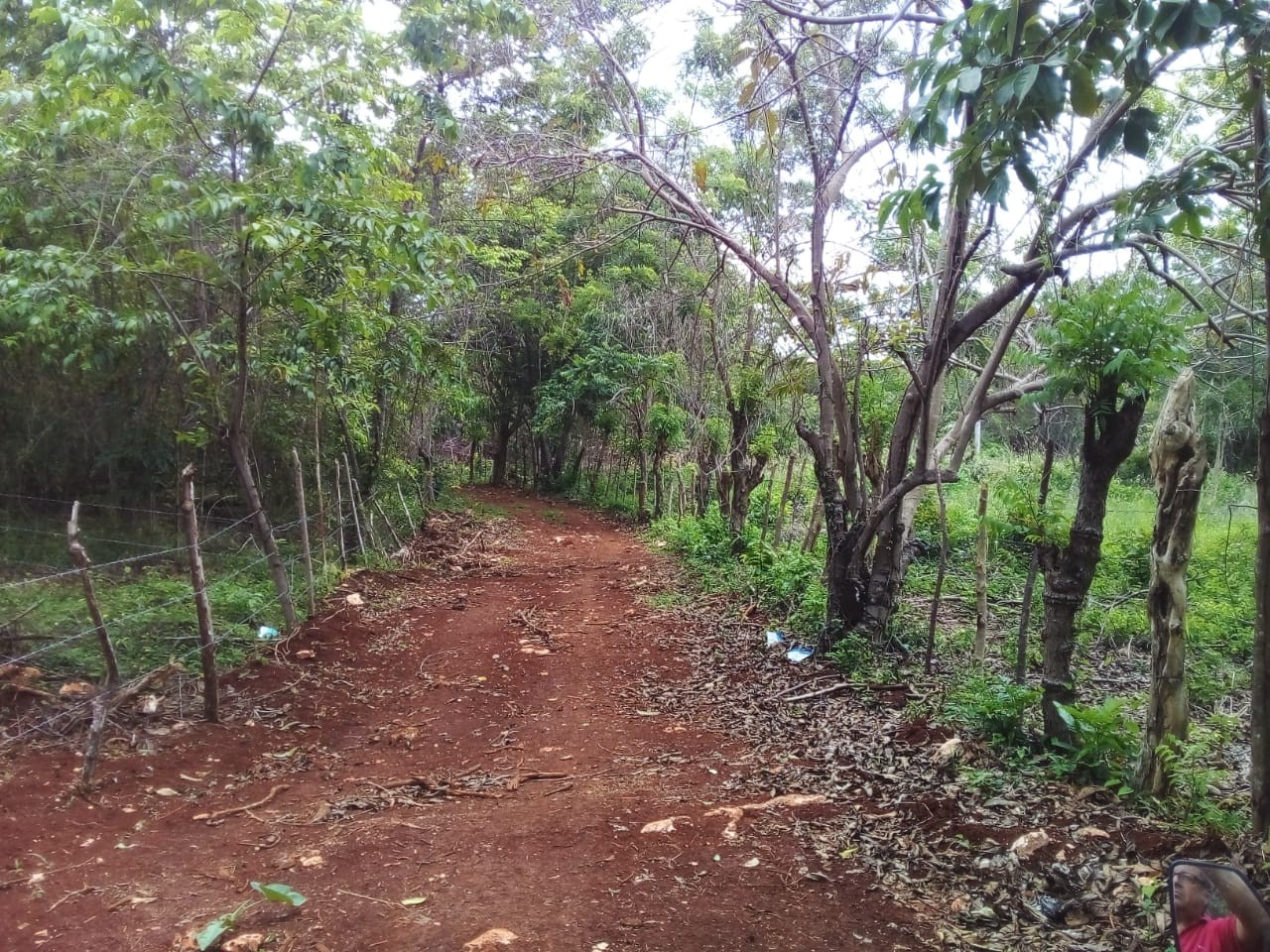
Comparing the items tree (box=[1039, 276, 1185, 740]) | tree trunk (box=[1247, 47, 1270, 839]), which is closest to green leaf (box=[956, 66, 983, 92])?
tree trunk (box=[1247, 47, 1270, 839])

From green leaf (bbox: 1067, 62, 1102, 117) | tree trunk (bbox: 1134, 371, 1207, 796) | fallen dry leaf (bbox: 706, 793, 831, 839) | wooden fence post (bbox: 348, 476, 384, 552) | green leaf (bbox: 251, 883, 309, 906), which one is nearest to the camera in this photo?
green leaf (bbox: 1067, 62, 1102, 117)

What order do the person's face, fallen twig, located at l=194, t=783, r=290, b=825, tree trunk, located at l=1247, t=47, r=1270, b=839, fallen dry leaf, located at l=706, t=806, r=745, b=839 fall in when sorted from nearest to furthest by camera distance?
1. the person's face
2. tree trunk, located at l=1247, t=47, r=1270, b=839
3. fallen dry leaf, located at l=706, t=806, r=745, b=839
4. fallen twig, located at l=194, t=783, r=290, b=825

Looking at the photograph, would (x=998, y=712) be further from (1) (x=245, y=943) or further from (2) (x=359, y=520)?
(2) (x=359, y=520)

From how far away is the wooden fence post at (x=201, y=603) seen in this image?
4.95 m

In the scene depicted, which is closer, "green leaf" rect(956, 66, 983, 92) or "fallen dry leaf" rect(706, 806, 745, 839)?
"green leaf" rect(956, 66, 983, 92)

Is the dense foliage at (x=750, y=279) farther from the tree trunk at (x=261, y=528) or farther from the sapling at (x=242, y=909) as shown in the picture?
the sapling at (x=242, y=909)

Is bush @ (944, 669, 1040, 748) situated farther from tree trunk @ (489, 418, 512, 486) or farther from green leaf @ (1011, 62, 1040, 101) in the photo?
tree trunk @ (489, 418, 512, 486)

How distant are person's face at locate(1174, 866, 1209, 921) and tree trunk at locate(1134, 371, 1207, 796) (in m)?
1.72

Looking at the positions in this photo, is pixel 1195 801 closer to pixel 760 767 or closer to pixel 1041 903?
pixel 1041 903

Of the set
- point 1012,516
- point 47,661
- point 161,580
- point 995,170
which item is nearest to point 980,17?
point 995,170

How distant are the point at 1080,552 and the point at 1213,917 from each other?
94.6 inches

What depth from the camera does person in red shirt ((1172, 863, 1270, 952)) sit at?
1.74 metres

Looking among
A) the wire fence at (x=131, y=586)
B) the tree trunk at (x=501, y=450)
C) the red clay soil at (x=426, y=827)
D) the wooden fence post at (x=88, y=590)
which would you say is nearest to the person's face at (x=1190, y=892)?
the red clay soil at (x=426, y=827)

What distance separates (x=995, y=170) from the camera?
2355 mm
